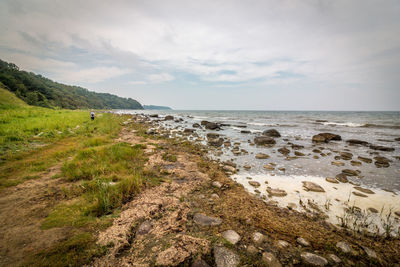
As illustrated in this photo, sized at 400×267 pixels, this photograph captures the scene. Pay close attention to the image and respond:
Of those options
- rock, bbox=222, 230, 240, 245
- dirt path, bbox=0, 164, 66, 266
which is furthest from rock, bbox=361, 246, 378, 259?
dirt path, bbox=0, 164, 66, 266

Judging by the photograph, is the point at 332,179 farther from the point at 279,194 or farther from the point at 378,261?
the point at 378,261

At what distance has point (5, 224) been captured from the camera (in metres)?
2.86

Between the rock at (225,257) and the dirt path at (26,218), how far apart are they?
2.75 m

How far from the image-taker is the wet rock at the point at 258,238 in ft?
9.03

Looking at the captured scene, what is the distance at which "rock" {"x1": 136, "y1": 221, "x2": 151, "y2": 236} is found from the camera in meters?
2.89

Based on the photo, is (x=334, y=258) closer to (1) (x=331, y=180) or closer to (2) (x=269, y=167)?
(1) (x=331, y=180)

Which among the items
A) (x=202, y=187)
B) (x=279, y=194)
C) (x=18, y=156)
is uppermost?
(x=18, y=156)

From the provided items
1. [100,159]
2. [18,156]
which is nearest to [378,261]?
[100,159]

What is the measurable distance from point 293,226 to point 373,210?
3.21 m

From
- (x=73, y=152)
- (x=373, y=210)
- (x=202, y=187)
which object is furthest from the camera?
(x=73, y=152)

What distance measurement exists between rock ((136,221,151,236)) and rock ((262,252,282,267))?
7.24ft

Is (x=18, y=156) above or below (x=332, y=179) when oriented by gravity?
above

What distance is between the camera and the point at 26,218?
304 cm

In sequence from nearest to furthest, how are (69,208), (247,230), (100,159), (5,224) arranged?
(5,224)
(247,230)
(69,208)
(100,159)
